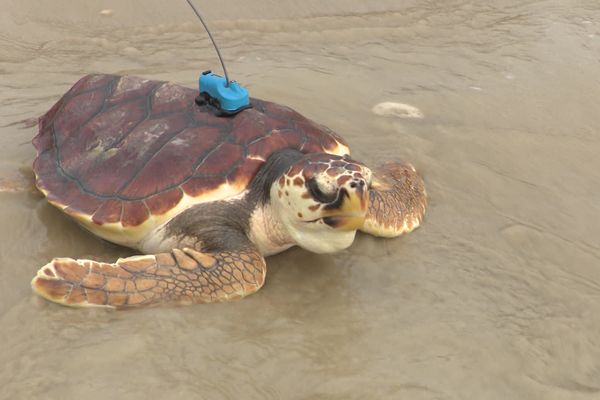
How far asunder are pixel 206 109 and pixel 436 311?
4.19ft

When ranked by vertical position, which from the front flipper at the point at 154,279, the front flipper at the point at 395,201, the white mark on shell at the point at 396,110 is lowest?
the white mark on shell at the point at 396,110

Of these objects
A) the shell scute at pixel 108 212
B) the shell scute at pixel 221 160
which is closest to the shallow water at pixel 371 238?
the shell scute at pixel 108 212

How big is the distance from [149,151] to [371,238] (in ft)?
3.41

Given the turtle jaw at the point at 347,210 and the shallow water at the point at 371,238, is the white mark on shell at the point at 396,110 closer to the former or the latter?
the shallow water at the point at 371,238

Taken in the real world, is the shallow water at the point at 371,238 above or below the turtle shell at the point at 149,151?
below

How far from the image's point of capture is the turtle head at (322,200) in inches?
75.0

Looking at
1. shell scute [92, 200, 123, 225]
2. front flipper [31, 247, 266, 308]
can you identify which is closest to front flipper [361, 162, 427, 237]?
front flipper [31, 247, 266, 308]

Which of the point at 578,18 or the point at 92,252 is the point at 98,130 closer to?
the point at 92,252

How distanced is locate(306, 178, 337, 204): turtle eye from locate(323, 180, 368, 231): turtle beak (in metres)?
0.02

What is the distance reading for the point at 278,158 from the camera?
2.25 metres

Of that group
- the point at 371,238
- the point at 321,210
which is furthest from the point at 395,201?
the point at 321,210

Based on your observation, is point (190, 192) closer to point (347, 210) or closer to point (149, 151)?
point (149, 151)

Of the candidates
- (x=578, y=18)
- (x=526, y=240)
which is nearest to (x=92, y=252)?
(x=526, y=240)

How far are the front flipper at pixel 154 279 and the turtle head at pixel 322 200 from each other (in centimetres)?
22
